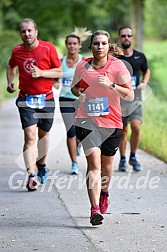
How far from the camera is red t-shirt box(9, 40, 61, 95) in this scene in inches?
414

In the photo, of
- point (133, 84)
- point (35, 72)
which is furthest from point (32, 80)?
point (133, 84)

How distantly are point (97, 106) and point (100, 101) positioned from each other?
8cm

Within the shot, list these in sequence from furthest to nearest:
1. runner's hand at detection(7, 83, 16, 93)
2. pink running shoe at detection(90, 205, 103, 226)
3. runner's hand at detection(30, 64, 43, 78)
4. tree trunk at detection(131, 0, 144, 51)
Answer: tree trunk at detection(131, 0, 144, 51), runner's hand at detection(7, 83, 16, 93), runner's hand at detection(30, 64, 43, 78), pink running shoe at detection(90, 205, 103, 226)

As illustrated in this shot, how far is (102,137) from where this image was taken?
8.35m

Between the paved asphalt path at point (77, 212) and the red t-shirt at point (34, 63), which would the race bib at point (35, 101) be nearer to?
the red t-shirt at point (34, 63)

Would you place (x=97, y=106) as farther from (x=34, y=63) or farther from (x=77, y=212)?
(x=34, y=63)

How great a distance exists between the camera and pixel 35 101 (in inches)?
416

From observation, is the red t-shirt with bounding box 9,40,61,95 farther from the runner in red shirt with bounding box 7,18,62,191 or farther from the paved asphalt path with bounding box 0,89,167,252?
the paved asphalt path with bounding box 0,89,167,252

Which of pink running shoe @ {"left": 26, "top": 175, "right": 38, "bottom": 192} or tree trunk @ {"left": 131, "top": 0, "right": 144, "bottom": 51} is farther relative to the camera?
tree trunk @ {"left": 131, "top": 0, "right": 144, "bottom": 51}

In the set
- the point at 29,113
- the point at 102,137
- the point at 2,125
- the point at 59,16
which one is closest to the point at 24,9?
the point at 59,16

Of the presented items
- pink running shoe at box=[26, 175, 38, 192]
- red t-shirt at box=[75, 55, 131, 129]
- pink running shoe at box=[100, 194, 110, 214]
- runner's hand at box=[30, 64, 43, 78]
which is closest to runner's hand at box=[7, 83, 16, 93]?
runner's hand at box=[30, 64, 43, 78]

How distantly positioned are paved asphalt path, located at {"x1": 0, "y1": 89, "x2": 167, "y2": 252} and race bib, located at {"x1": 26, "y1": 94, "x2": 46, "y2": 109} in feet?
3.53

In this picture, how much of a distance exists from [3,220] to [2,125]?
11.8 m

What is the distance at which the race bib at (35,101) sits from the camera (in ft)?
34.6
